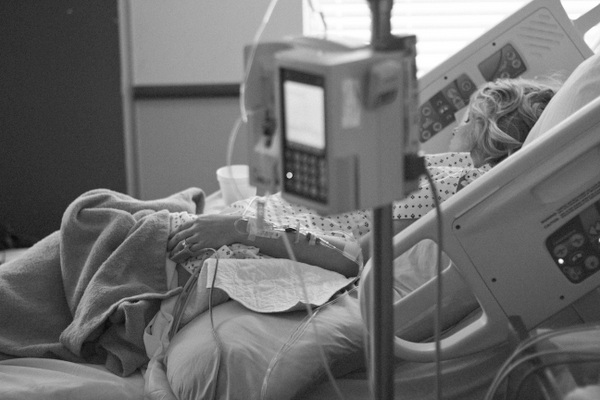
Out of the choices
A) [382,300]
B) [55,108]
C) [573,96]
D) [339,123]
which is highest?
[339,123]

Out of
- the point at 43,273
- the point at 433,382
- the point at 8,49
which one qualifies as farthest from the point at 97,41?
the point at 433,382

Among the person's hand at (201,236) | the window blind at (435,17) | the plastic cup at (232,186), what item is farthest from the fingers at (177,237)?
the window blind at (435,17)

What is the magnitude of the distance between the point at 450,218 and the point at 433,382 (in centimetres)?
41

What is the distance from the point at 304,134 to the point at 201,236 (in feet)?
3.30

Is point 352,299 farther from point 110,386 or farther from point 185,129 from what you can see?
point 185,129

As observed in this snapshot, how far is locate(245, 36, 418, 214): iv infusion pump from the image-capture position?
1.15 meters

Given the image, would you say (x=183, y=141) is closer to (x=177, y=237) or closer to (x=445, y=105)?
(x=445, y=105)

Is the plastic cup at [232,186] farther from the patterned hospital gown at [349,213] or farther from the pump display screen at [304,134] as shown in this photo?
the pump display screen at [304,134]

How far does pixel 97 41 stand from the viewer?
141 inches

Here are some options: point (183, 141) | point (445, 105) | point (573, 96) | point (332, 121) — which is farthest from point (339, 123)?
point (183, 141)

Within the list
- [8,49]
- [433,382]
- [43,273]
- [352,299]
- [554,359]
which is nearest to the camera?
[554,359]

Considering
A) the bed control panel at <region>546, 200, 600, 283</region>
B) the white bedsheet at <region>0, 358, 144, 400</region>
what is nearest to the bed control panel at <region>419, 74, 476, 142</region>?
the bed control panel at <region>546, 200, 600, 283</region>

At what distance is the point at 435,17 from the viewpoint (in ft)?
11.7

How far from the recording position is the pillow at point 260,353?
5.93ft
